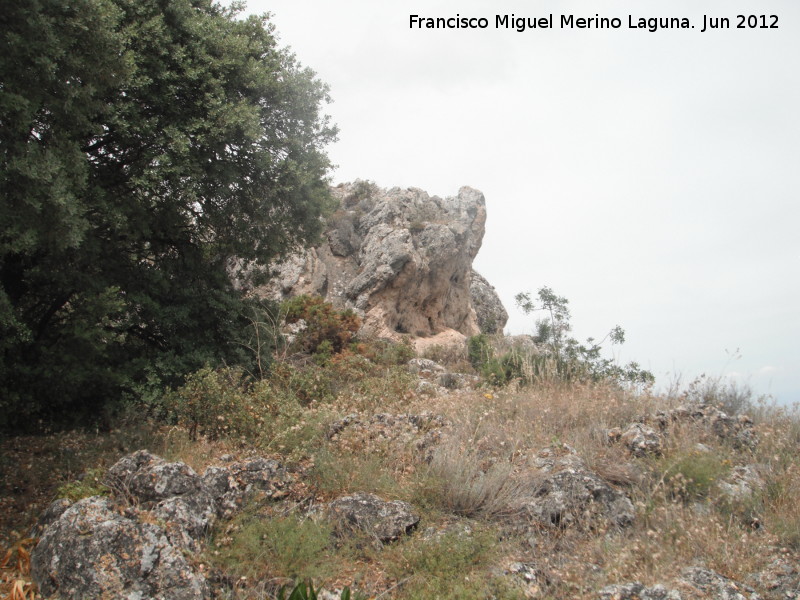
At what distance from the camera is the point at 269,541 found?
5242 mm

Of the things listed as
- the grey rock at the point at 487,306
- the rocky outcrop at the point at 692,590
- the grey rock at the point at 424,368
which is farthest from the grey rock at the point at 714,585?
the grey rock at the point at 487,306

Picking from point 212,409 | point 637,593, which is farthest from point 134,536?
point 637,593

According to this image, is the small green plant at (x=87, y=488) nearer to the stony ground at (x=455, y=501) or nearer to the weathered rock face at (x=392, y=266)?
the stony ground at (x=455, y=501)

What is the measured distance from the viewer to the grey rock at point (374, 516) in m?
5.50

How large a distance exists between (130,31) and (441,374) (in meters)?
8.48

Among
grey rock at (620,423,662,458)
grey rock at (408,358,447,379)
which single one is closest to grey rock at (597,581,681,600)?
grey rock at (620,423,662,458)

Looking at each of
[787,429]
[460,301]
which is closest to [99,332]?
[787,429]

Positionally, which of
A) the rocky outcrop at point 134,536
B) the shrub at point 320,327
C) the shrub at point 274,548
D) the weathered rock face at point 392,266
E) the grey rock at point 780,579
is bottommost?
the grey rock at point 780,579

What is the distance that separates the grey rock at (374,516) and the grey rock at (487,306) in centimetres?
1823

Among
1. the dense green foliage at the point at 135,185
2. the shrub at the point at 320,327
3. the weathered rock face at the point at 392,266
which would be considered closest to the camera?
the dense green foliage at the point at 135,185

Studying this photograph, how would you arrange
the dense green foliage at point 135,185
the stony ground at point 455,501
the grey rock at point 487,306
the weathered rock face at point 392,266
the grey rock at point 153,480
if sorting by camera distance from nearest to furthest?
the stony ground at point 455,501 < the grey rock at point 153,480 < the dense green foliage at point 135,185 < the weathered rock face at point 392,266 < the grey rock at point 487,306

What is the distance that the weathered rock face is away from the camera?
1862 centimetres

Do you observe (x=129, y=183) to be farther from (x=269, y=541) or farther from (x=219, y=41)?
(x=269, y=541)

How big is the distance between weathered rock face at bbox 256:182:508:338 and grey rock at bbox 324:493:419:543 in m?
12.0
